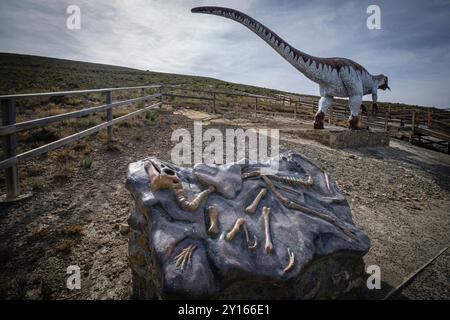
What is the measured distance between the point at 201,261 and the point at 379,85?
31.5 ft

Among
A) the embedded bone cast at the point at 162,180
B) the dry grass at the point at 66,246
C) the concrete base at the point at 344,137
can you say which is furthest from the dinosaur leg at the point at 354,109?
the dry grass at the point at 66,246

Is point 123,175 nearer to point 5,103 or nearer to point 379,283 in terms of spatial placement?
point 5,103

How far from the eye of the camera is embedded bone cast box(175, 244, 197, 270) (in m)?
1.66

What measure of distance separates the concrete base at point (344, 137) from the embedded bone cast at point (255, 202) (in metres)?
6.26

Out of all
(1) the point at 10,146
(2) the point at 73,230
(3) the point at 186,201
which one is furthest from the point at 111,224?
(3) the point at 186,201

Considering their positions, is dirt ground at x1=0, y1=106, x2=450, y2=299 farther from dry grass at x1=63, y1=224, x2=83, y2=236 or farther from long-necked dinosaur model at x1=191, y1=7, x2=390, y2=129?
long-necked dinosaur model at x1=191, y1=7, x2=390, y2=129

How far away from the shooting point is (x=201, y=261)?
67.9 inches

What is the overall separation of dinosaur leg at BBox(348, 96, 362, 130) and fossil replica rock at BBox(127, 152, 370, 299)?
6532 mm

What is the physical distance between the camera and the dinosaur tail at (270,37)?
5.97 m

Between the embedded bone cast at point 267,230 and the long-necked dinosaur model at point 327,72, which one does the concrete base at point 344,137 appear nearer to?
the long-necked dinosaur model at point 327,72

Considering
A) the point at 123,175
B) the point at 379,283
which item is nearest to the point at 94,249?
the point at 123,175

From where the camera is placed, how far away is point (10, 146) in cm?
325

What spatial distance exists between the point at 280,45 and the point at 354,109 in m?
3.13

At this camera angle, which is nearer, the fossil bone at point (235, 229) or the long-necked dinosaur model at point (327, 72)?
the fossil bone at point (235, 229)
